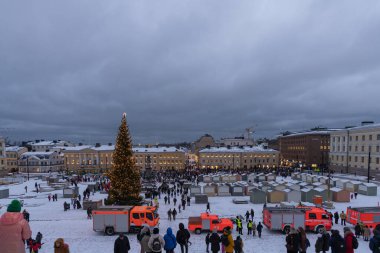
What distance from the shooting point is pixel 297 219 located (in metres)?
21.9

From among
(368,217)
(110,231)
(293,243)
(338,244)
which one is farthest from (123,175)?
(338,244)

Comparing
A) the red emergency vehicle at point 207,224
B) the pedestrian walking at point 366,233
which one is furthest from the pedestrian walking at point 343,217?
the red emergency vehicle at point 207,224

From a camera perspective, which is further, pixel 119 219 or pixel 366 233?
pixel 119 219

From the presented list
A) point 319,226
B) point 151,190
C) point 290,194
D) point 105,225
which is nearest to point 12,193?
point 151,190

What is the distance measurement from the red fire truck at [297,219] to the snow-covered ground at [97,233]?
701 millimetres

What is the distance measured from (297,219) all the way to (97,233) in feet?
50.7

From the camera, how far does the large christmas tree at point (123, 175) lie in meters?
30.3

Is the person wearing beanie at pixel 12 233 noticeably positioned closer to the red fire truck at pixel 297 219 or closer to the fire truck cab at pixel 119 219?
the fire truck cab at pixel 119 219

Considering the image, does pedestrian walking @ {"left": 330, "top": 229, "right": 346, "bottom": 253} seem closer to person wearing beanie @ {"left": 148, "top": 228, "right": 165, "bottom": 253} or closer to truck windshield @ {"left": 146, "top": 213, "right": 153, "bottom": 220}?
person wearing beanie @ {"left": 148, "top": 228, "right": 165, "bottom": 253}

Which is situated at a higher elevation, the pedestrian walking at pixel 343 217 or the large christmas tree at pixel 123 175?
the large christmas tree at pixel 123 175

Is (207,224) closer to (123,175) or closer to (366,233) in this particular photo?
(366,233)

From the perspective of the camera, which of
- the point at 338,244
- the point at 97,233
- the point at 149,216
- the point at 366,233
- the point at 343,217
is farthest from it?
the point at 343,217

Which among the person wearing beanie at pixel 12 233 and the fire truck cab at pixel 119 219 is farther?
the fire truck cab at pixel 119 219

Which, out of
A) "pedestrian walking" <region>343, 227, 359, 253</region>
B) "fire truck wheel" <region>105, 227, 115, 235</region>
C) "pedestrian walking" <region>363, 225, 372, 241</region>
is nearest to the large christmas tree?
"fire truck wheel" <region>105, 227, 115, 235</region>
